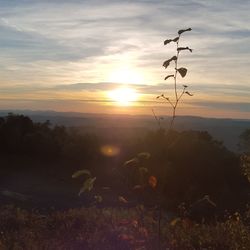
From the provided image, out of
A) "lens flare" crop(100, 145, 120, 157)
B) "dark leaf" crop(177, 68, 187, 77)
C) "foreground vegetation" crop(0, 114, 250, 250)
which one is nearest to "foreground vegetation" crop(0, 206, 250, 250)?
"foreground vegetation" crop(0, 114, 250, 250)

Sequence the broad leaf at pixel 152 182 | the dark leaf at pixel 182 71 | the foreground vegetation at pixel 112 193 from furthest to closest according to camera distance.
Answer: the foreground vegetation at pixel 112 193 < the broad leaf at pixel 152 182 < the dark leaf at pixel 182 71

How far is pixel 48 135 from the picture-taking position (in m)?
33.2

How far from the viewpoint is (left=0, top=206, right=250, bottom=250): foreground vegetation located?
10.0 m

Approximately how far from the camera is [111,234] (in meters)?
10.9

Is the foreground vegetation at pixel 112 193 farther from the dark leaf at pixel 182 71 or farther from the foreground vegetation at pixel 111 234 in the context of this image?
the dark leaf at pixel 182 71

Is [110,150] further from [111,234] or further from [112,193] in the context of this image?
[111,234]

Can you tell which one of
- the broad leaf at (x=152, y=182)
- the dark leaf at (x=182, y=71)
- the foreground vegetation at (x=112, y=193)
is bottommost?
the foreground vegetation at (x=112, y=193)

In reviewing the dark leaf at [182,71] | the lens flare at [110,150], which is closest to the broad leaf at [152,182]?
the dark leaf at [182,71]

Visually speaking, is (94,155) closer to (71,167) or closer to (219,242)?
(71,167)

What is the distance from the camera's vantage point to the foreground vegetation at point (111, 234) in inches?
396

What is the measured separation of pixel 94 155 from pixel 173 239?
829 inches

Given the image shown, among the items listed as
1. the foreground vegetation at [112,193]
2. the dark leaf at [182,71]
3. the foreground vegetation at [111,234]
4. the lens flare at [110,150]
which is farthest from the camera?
the lens flare at [110,150]

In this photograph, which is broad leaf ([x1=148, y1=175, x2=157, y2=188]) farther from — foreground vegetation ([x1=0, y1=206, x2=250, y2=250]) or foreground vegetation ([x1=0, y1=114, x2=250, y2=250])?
foreground vegetation ([x1=0, y1=206, x2=250, y2=250])

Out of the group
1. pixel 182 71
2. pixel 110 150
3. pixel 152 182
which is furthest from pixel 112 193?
pixel 182 71
